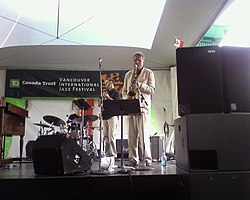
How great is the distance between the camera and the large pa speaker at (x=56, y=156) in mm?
2201

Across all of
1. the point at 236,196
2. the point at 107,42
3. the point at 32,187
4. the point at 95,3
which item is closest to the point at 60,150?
the point at 32,187

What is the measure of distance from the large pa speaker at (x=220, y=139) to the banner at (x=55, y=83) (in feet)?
17.7

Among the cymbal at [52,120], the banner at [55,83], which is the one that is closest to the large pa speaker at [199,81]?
the cymbal at [52,120]

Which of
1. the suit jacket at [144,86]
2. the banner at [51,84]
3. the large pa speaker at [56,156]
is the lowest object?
the large pa speaker at [56,156]

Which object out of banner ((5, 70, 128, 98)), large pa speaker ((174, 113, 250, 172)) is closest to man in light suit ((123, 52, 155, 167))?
large pa speaker ((174, 113, 250, 172))

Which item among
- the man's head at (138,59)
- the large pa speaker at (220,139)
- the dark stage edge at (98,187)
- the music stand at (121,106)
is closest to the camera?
the large pa speaker at (220,139)

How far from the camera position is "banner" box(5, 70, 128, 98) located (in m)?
7.30

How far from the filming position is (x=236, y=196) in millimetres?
1864

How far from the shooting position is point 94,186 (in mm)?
2156

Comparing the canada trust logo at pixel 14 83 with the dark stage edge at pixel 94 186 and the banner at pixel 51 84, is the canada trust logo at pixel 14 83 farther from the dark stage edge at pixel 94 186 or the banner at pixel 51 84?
the dark stage edge at pixel 94 186

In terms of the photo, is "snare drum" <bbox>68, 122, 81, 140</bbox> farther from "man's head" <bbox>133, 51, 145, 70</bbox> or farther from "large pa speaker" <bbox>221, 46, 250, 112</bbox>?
"large pa speaker" <bbox>221, 46, 250, 112</bbox>

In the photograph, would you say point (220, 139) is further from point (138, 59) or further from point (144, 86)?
point (138, 59)

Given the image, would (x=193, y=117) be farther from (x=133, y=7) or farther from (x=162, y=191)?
(x=133, y=7)

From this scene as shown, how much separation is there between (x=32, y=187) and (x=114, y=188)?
27.1 inches
